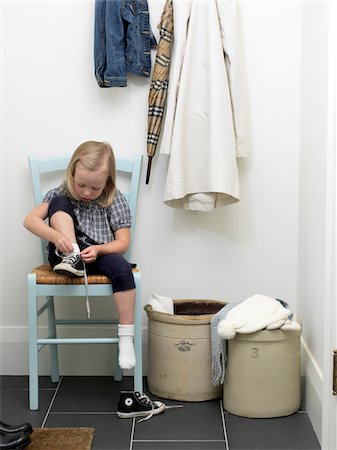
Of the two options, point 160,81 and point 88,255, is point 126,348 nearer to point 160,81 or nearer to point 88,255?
point 88,255

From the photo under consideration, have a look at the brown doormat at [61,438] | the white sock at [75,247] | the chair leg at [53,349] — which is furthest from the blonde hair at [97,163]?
the brown doormat at [61,438]

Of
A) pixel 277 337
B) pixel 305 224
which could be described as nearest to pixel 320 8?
pixel 305 224

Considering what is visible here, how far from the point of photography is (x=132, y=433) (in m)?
2.32

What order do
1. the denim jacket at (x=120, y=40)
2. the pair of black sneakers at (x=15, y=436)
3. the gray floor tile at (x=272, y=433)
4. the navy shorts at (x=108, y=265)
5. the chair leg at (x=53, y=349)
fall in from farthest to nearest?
the chair leg at (x=53, y=349)
the denim jacket at (x=120, y=40)
the navy shorts at (x=108, y=265)
the gray floor tile at (x=272, y=433)
the pair of black sneakers at (x=15, y=436)

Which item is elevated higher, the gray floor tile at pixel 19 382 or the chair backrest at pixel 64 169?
the chair backrest at pixel 64 169

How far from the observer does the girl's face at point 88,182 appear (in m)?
2.57

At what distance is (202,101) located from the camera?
8.81 feet

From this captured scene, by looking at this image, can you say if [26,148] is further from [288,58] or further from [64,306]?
[288,58]

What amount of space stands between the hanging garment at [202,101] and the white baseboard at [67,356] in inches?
28.3

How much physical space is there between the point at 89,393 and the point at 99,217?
2.25 ft

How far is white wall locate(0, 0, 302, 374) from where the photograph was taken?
2838 millimetres

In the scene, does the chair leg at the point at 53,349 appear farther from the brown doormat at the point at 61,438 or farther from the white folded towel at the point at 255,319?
the white folded towel at the point at 255,319

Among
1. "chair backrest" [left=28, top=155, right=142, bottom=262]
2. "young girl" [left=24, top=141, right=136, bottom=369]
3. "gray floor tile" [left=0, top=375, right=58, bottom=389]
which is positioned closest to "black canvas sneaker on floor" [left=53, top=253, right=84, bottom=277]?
"young girl" [left=24, top=141, right=136, bottom=369]

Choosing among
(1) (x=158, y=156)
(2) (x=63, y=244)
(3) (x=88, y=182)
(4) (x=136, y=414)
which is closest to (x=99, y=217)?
(3) (x=88, y=182)
